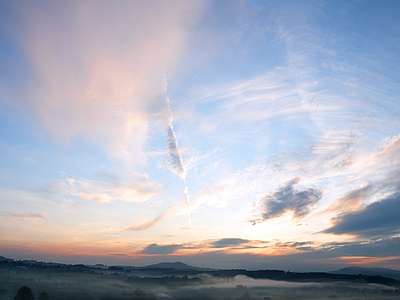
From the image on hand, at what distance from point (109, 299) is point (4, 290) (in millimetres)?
79901

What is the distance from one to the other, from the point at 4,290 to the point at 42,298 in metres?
53.9

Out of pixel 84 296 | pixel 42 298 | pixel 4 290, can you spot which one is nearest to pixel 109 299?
pixel 84 296

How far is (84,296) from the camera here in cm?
19338

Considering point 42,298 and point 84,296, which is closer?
point 42,298

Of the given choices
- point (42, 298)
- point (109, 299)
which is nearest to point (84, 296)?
point (109, 299)

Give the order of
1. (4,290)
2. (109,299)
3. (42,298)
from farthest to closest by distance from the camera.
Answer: (109,299)
(4,290)
(42,298)

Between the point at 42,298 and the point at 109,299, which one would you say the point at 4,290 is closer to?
the point at 42,298

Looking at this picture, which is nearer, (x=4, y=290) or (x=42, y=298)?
(x=42, y=298)

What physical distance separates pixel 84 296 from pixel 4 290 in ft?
196

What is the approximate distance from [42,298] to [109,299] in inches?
2282

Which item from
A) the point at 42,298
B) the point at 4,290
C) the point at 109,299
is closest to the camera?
the point at 42,298

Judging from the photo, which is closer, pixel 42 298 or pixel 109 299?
pixel 42 298

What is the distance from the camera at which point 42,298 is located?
15738cm

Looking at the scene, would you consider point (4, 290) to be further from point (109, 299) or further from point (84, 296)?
point (109, 299)
